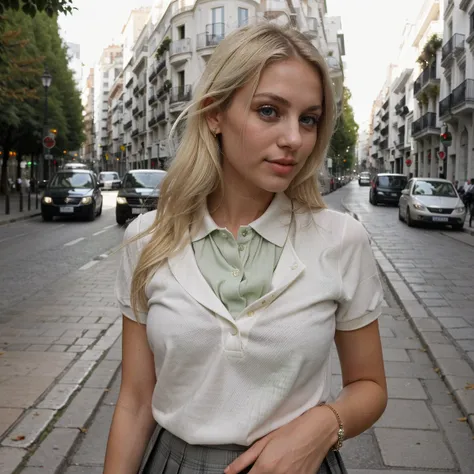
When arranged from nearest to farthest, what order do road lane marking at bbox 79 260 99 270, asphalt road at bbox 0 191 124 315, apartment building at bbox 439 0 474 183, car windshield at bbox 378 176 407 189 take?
asphalt road at bbox 0 191 124 315
road lane marking at bbox 79 260 99 270
apartment building at bbox 439 0 474 183
car windshield at bbox 378 176 407 189

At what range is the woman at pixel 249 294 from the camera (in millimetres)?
1431

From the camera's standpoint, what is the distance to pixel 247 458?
137cm

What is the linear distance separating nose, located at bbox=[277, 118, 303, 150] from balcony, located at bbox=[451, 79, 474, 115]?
107ft

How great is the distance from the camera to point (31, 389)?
4.57 metres

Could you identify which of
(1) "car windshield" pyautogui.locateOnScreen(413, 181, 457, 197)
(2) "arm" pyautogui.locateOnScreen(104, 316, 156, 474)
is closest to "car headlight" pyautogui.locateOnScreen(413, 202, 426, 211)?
(1) "car windshield" pyautogui.locateOnScreen(413, 181, 457, 197)

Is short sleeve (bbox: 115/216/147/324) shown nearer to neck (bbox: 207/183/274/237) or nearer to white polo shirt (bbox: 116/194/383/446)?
white polo shirt (bbox: 116/194/383/446)

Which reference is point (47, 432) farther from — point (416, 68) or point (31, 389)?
point (416, 68)

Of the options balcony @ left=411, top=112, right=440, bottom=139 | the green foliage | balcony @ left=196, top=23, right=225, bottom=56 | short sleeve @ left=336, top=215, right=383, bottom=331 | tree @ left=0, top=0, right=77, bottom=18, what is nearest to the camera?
short sleeve @ left=336, top=215, right=383, bottom=331

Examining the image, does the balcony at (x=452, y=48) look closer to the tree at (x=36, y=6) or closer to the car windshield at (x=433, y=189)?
the car windshield at (x=433, y=189)

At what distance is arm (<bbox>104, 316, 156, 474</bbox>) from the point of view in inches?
62.1

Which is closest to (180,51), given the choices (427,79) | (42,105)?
(42,105)

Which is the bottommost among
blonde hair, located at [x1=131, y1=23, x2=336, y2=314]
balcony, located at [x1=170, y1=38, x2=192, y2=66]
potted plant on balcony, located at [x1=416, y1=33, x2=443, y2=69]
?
blonde hair, located at [x1=131, y1=23, x2=336, y2=314]

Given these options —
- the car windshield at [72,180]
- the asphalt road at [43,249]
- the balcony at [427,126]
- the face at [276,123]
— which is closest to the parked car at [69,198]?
the car windshield at [72,180]

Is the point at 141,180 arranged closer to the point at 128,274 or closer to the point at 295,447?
the point at 128,274
